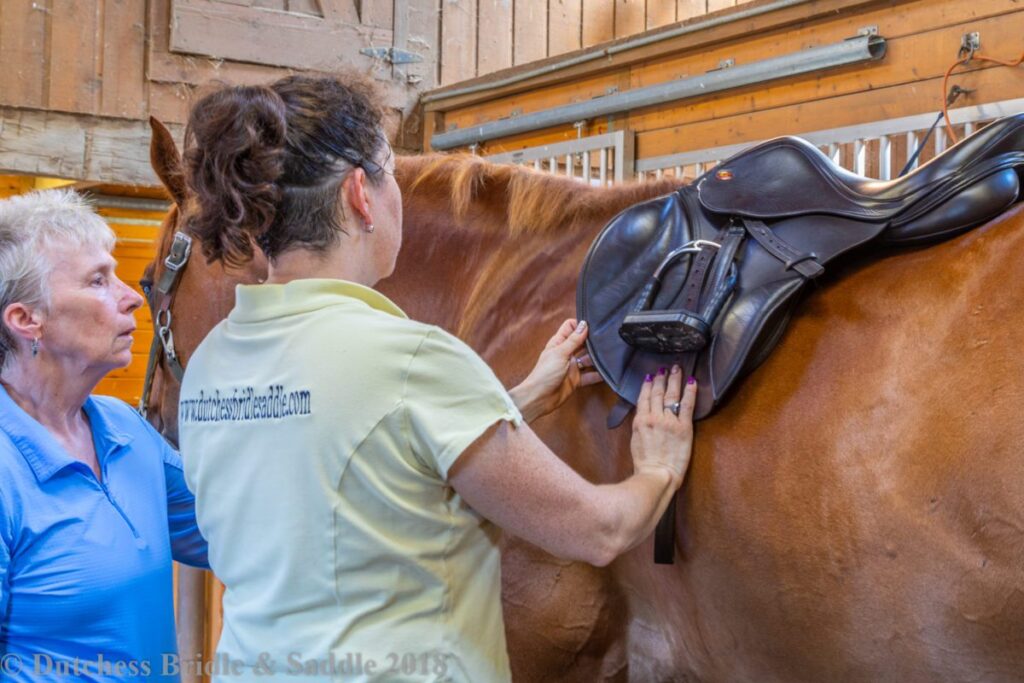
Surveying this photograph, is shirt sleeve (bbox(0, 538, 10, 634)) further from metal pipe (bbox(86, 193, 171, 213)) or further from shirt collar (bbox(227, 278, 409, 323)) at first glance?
metal pipe (bbox(86, 193, 171, 213))

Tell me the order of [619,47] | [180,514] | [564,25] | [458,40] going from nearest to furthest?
[180,514]
[619,47]
[458,40]
[564,25]

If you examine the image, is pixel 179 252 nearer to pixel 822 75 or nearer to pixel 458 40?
pixel 822 75

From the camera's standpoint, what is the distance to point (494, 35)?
6.41 meters

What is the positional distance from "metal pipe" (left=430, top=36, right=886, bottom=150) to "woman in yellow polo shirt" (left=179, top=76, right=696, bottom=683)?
9.56 feet

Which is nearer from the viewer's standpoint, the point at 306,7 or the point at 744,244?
the point at 744,244

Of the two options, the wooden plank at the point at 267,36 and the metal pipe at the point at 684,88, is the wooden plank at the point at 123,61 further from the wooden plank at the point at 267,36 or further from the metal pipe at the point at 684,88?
the metal pipe at the point at 684,88

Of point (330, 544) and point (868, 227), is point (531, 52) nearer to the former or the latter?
point (868, 227)

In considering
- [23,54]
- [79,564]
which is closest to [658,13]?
[23,54]

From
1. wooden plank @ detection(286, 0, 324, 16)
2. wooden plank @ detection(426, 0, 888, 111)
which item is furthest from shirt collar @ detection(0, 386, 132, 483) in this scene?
wooden plank @ detection(286, 0, 324, 16)

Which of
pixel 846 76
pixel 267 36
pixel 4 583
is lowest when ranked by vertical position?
pixel 4 583

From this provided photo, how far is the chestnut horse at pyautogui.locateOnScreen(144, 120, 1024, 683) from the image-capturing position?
1309 mm

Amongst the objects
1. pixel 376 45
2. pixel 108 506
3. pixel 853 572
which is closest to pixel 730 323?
pixel 853 572

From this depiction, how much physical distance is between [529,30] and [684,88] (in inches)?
90.2

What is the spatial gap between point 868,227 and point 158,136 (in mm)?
1535
